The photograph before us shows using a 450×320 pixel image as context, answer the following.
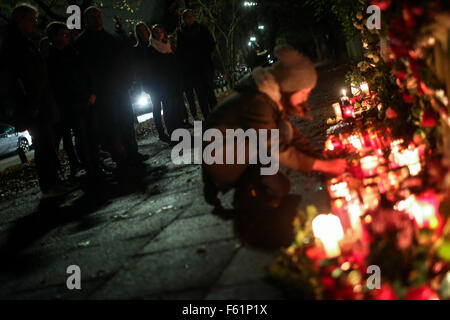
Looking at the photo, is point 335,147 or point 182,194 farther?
point 182,194

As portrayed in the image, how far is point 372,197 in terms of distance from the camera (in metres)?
2.71

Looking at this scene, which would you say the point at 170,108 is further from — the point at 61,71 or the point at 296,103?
the point at 296,103

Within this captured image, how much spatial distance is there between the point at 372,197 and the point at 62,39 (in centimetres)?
505

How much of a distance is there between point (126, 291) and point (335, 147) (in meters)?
2.61

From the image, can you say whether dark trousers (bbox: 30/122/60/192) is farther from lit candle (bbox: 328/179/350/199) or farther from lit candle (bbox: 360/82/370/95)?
lit candle (bbox: 360/82/370/95)

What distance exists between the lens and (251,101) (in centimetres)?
322

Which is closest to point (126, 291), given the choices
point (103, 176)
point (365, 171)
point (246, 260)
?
point (246, 260)

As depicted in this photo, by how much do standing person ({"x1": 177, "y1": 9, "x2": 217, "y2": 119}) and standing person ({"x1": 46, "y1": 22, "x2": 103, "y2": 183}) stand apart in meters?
2.96

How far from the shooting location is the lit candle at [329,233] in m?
2.35

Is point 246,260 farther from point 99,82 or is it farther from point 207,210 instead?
point 99,82

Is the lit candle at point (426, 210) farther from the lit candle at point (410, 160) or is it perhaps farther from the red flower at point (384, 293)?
the lit candle at point (410, 160)

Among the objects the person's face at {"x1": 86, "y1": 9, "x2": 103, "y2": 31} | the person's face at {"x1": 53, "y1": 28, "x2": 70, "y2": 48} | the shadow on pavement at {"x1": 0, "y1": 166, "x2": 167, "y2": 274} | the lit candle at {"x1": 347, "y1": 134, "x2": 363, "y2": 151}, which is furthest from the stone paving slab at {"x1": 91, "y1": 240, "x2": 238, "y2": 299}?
the person's face at {"x1": 86, "y1": 9, "x2": 103, "y2": 31}

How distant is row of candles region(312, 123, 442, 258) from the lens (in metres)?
2.24

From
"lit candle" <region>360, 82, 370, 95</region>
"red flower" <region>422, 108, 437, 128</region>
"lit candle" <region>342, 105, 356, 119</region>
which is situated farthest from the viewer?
"lit candle" <region>360, 82, 370, 95</region>
